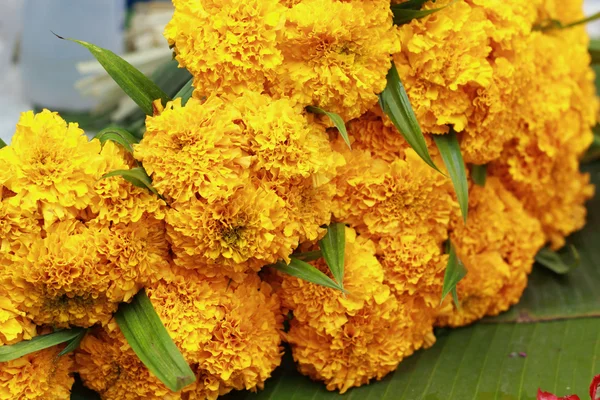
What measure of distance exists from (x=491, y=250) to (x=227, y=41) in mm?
629

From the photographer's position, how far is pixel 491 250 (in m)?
1.21

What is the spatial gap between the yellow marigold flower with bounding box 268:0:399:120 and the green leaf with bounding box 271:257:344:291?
237 millimetres

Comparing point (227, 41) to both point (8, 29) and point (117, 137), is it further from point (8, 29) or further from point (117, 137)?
point (8, 29)

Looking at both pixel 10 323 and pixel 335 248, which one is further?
pixel 335 248

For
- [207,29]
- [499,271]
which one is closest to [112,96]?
[207,29]

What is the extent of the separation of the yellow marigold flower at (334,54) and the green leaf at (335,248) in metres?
0.18

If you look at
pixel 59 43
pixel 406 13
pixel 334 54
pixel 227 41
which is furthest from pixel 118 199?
pixel 59 43

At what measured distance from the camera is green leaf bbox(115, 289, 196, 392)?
0.86 m

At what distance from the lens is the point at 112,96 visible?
195cm

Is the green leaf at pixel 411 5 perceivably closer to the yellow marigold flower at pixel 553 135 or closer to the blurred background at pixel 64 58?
the yellow marigold flower at pixel 553 135

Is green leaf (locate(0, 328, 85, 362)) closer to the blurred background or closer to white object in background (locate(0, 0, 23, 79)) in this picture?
the blurred background

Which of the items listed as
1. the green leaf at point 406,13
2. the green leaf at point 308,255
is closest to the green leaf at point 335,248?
the green leaf at point 308,255

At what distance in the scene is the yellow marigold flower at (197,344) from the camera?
931mm

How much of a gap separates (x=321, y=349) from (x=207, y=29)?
53 cm
